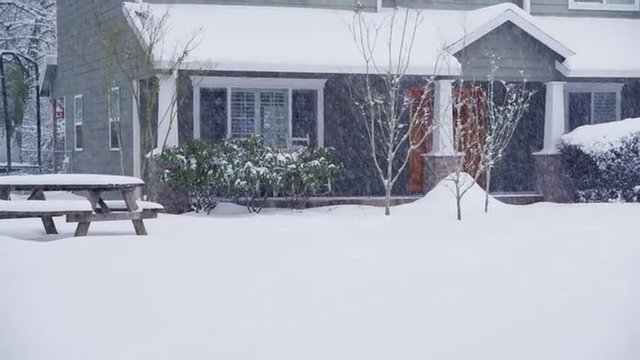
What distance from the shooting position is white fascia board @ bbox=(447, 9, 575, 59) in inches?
599

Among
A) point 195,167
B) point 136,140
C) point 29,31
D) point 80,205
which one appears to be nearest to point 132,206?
point 80,205

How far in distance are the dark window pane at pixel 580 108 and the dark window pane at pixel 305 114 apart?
18.3ft

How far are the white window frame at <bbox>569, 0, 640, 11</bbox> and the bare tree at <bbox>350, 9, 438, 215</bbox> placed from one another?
142 inches

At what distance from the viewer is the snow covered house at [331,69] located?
1453 centimetres

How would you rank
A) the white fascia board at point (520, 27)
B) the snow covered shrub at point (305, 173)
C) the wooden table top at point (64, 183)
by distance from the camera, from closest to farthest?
the wooden table top at point (64, 183) → the snow covered shrub at point (305, 173) → the white fascia board at point (520, 27)

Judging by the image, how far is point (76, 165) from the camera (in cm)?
2031

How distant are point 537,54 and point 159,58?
6930 millimetres

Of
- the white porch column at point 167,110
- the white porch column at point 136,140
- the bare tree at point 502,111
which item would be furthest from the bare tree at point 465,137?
the white porch column at point 136,140

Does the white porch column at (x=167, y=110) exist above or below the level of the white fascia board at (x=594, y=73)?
below

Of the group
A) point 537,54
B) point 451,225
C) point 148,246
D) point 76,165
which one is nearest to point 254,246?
point 148,246

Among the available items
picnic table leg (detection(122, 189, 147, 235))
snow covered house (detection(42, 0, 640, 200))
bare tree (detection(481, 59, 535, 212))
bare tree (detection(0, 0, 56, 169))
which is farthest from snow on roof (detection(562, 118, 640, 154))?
bare tree (detection(0, 0, 56, 169))

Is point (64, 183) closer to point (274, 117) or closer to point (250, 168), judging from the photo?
point (250, 168)

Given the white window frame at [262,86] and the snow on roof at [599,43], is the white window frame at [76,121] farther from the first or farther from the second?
the snow on roof at [599,43]

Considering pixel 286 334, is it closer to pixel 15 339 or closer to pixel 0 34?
pixel 15 339
